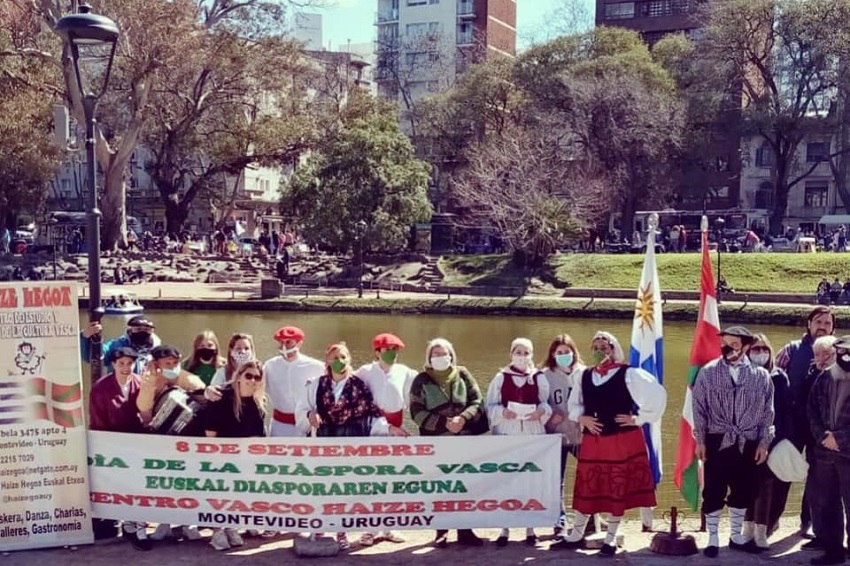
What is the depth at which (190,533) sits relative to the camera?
294 inches

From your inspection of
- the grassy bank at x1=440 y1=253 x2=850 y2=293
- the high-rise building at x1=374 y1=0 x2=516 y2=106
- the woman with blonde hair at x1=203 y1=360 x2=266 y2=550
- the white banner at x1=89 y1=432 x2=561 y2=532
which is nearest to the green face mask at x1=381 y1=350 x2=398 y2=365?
the white banner at x1=89 y1=432 x2=561 y2=532

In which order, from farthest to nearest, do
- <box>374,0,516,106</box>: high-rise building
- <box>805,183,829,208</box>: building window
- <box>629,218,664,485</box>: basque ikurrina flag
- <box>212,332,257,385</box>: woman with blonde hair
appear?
1. <box>374,0,516,106</box>: high-rise building
2. <box>805,183,829,208</box>: building window
3. <box>629,218,664,485</box>: basque ikurrina flag
4. <box>212,332,257,385</box>: woman with blonde hair

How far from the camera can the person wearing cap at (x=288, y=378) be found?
306 inches

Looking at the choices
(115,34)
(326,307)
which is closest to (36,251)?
(326,307)

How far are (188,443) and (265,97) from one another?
140 feet

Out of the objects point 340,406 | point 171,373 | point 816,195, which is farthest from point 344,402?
point 816,195

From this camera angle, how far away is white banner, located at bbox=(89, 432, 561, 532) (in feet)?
23.5

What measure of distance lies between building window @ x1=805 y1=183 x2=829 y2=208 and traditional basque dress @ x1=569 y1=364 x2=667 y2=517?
6044cm

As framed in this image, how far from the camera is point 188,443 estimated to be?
282 inches

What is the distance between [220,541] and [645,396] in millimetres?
3522

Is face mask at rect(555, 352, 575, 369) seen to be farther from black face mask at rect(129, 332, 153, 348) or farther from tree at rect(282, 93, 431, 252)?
tree at rect(282, 93, 431, 252)

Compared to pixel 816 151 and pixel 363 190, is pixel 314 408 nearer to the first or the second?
pixel 363 190

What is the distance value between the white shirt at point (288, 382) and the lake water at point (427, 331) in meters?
10.7

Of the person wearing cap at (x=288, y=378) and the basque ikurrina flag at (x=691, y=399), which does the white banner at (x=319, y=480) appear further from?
the basque ikurrina flag at (x=691, y=399)
